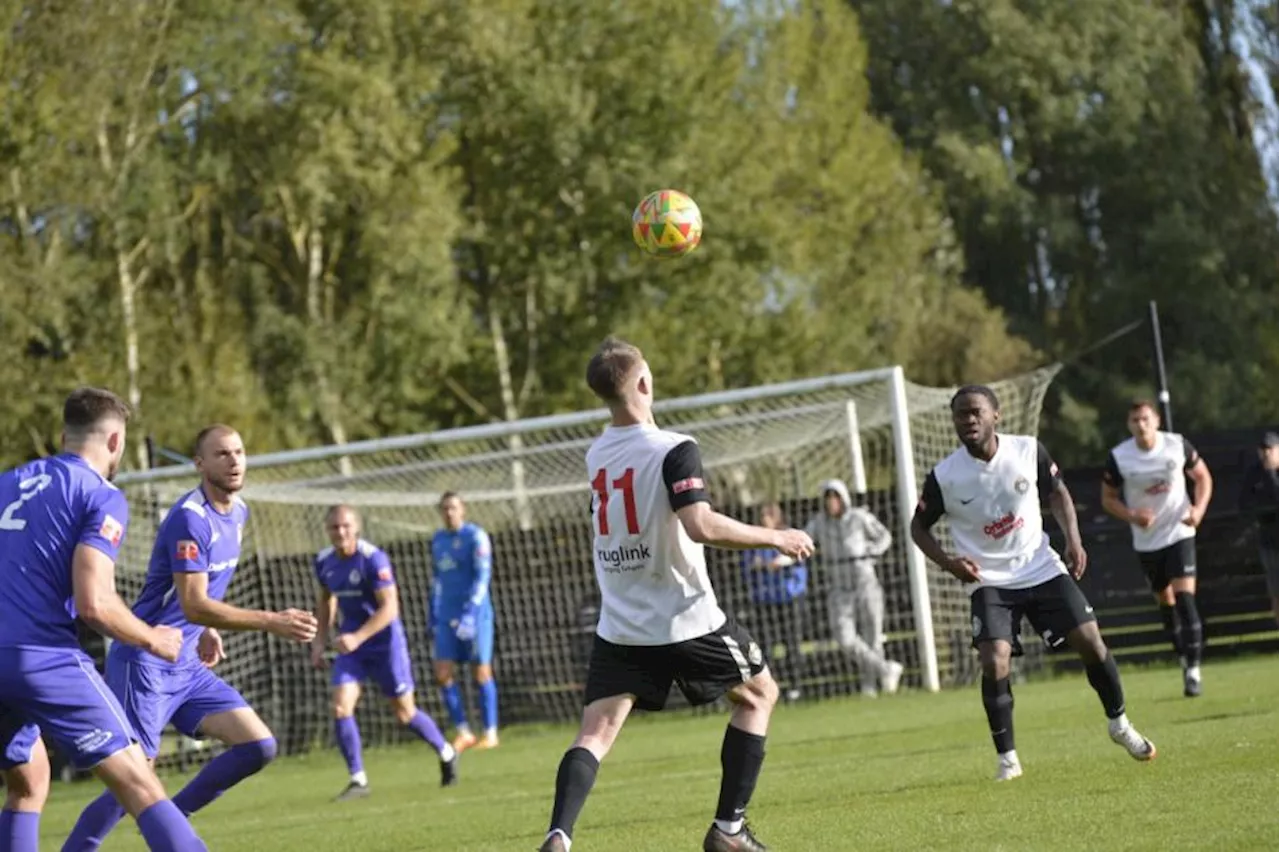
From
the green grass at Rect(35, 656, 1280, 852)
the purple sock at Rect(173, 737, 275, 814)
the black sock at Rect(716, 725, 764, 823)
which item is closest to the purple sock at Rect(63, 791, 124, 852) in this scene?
the purple sock at Rect(173, 737, 275, 814)

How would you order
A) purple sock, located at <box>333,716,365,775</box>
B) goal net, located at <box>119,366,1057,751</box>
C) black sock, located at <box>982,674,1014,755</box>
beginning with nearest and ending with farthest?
1. black sock, located at <box>982,674,1014,755</box>
2. purple sock, located at <box>333,716,365,775</box>
3. goal net, located at <box>119,366,1057,751</box>

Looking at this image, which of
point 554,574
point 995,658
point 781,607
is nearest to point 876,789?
point 995,658

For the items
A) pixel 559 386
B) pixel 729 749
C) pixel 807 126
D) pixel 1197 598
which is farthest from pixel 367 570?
pixel 807 126

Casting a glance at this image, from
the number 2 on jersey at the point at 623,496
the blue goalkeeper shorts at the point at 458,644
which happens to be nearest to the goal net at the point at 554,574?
the blue goalkeeper shorts at the point at 458,644

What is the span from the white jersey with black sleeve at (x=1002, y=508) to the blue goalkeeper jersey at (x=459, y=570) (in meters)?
8.14

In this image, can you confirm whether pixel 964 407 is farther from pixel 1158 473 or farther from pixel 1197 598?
pixel 1197 598

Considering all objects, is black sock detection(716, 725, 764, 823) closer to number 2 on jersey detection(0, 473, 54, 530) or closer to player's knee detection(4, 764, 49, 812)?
player's knee detection(4, 764, 49, 812)

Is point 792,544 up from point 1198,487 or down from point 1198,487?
up

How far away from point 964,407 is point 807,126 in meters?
42.7

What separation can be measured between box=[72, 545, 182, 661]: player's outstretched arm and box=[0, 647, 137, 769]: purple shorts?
31 cm

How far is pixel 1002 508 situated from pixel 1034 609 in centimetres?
59

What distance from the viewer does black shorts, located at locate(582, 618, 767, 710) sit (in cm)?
842

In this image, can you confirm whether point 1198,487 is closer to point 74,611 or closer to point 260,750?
point 260,750

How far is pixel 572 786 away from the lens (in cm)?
809
